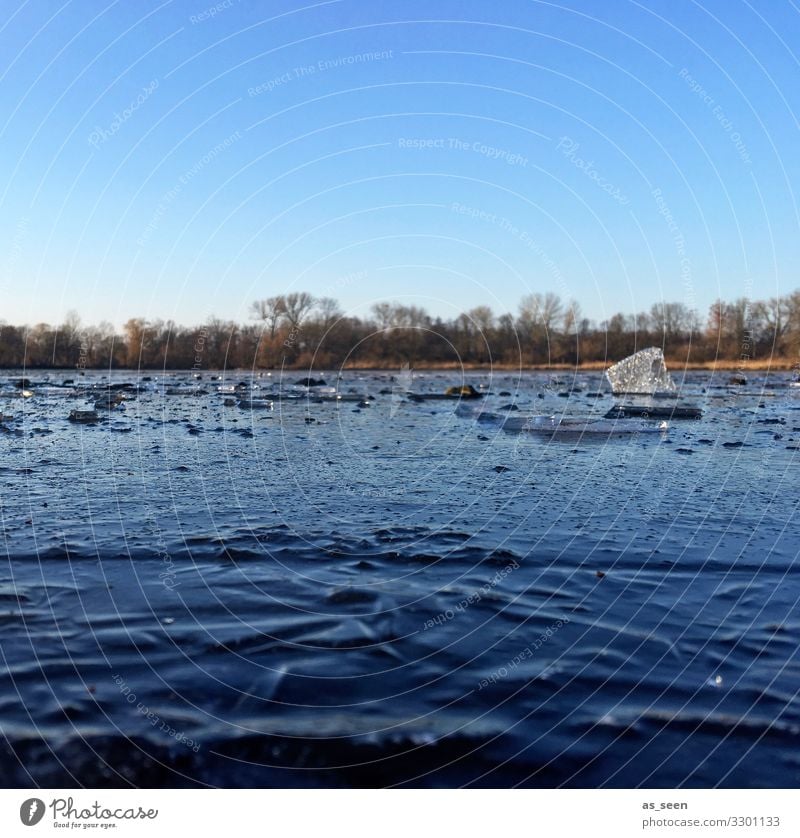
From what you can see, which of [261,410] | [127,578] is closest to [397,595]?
[127,578]

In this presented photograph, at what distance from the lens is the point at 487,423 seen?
2089 cm

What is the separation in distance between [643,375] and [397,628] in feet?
99.2

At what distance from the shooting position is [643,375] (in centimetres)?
3353

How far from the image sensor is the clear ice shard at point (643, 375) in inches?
1276

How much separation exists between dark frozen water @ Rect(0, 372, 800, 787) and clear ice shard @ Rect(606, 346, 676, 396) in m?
21.5

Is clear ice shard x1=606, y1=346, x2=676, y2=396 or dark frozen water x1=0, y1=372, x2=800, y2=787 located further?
clear ice shard x1=606, y1=346, x2=676, y2=396

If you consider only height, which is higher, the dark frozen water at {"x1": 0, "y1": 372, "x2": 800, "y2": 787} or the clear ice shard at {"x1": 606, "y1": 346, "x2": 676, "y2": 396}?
the clear ice shard at {"x1": 606, "y1": 346, "x2": 676, "y2": 396}

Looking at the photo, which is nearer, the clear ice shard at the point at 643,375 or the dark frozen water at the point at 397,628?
the dark frozen water at the point at 397,628

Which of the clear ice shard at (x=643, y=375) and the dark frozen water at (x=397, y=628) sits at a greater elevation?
the clear ice shard at (x=643, y=375)

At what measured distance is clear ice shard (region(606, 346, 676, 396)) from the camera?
32406 millimetres

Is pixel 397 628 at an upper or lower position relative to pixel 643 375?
lower

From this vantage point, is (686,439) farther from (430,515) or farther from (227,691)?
(227,691)

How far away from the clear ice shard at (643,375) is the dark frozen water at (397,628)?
21.5 metres

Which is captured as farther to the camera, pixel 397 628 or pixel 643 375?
pixel 643 375
